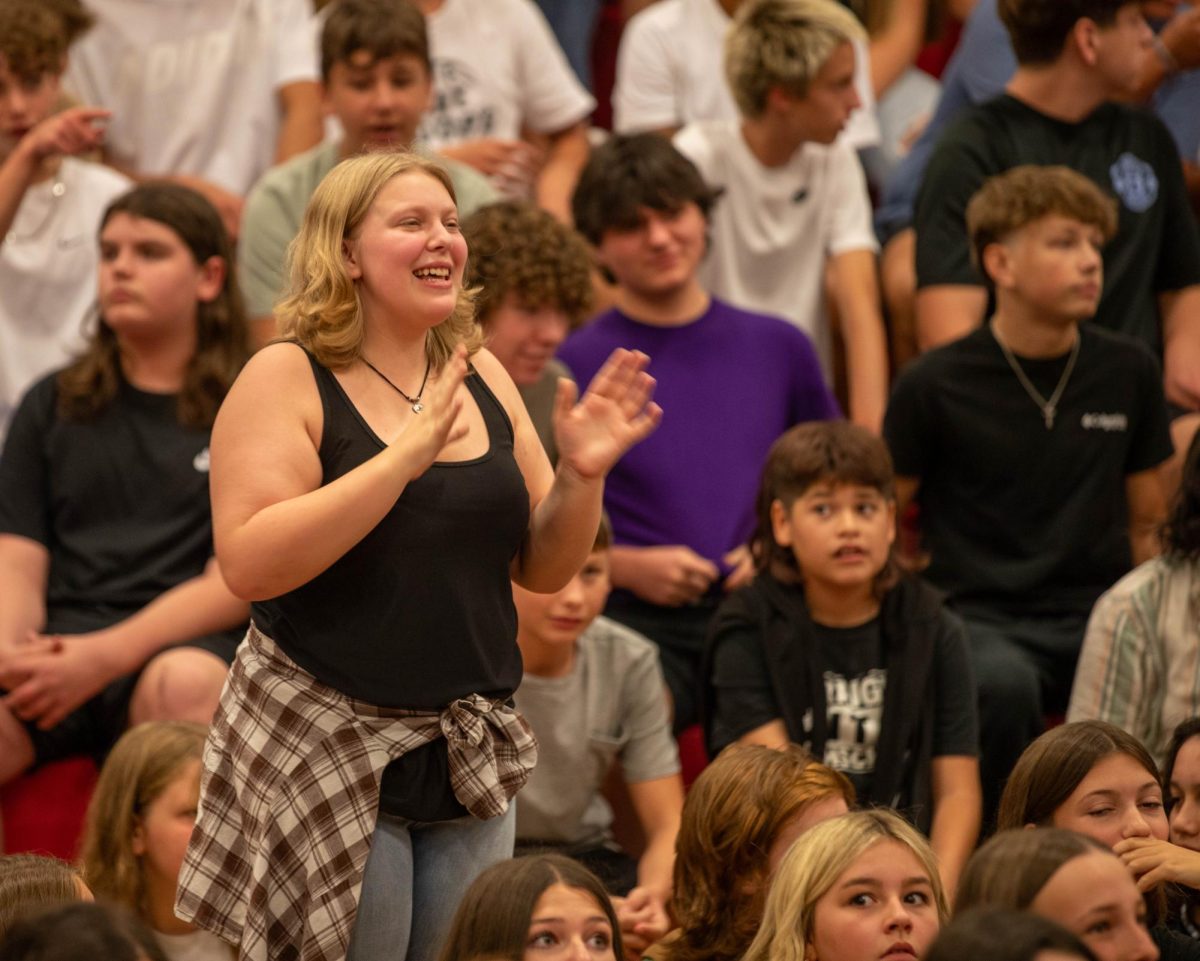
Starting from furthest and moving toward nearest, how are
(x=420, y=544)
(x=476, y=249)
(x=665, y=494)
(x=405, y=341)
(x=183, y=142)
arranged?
(x=183, y=142), (x=665, y=494), (x=476, y=249), (x=405, y=341), (x=420, y=544)

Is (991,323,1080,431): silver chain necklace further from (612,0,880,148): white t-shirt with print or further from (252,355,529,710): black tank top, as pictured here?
(252,355,529,710): black tank top

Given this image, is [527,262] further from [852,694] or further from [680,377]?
[852,694]

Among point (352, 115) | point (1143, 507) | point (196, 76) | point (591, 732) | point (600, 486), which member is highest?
point (196, 76)

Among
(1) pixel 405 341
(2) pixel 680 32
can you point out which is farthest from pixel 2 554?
(2) pixel 680 32

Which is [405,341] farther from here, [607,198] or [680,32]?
[680,32]

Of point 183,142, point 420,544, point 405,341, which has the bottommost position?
point 420,544

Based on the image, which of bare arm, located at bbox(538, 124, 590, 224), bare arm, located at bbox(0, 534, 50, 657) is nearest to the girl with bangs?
bare arm, located at bbox(0, 534, 50, 657)

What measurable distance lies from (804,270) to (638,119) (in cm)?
74

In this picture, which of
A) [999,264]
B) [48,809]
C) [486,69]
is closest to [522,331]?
[999,264]

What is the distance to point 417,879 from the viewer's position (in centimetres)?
225

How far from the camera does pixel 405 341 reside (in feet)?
7.52

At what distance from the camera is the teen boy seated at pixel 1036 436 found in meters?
3.82

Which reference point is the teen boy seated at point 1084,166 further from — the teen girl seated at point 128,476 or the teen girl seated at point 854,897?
the teen girl seated at point 854,897

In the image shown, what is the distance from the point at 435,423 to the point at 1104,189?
2.83 m
